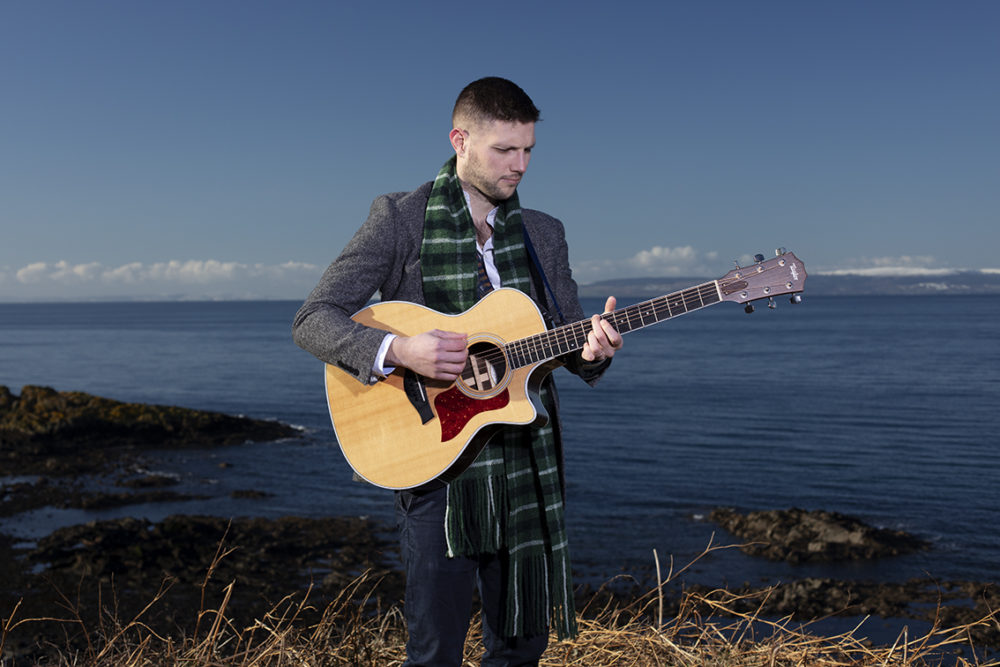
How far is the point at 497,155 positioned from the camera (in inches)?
115

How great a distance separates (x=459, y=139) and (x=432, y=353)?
2.83 ft

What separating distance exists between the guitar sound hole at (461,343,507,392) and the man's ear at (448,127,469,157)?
0.77 m

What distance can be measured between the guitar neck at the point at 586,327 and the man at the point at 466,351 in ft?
0.24

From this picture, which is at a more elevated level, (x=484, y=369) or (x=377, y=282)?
(x=377, y=282)

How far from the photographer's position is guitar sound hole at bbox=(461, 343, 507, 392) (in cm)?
305

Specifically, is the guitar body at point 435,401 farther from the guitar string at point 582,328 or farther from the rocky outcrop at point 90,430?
the rocky outcrop at point 90,430

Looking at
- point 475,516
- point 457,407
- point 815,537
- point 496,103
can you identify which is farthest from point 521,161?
point 815,537

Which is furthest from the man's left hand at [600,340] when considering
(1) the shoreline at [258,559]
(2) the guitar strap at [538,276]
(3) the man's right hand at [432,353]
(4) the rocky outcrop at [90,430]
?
(4) the rocky outcrop at [90,430]

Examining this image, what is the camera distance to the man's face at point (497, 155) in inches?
113

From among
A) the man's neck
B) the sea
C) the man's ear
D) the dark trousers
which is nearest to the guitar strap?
the man's neck

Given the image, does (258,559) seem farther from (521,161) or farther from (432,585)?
(521,161)

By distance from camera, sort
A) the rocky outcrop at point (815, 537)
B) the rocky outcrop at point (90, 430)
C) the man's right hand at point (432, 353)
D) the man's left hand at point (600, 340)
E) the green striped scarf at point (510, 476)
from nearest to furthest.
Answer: the man's right hand at point (432, 353) < the man's left hand at point (600, 340) < the green striped scarf at point (510, 476) < the rocky outcrop at point (815, 537) < the rocky outcrop at point (90, 430)

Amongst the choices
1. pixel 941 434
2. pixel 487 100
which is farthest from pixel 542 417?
pixel 941 434

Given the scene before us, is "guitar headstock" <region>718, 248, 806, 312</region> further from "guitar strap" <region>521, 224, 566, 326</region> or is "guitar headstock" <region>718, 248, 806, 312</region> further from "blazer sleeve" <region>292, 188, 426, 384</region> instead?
"blazer sleeve" <region>292, 188, 426, 384</region>
